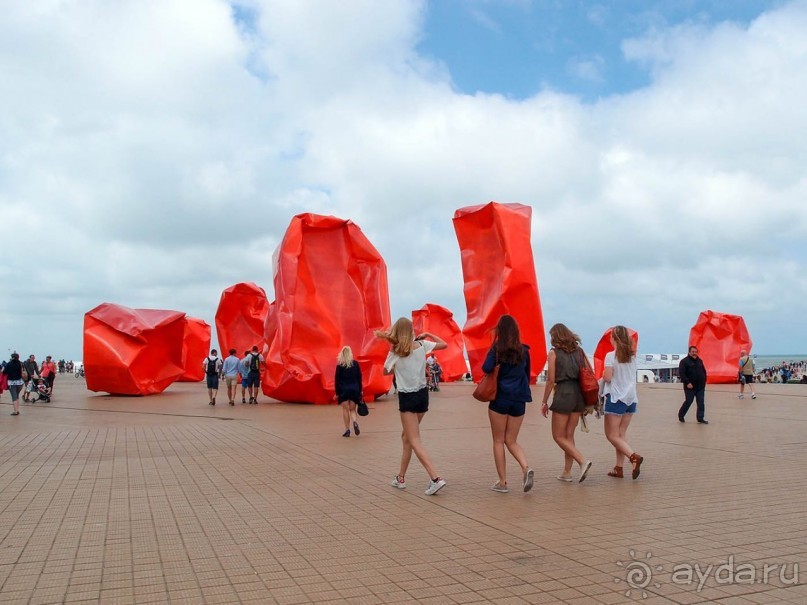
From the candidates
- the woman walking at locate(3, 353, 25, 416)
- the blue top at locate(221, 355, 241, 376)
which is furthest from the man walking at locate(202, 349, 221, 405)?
the woman walking at locate(3, 353, 25, 416)

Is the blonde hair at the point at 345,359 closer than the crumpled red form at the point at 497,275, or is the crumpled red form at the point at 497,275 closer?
the blonde hair at the point at 345,359

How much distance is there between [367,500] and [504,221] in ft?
62.8

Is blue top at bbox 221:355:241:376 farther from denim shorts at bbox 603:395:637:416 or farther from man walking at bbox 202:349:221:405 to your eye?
denim shorts at bbox 603:395:637:416

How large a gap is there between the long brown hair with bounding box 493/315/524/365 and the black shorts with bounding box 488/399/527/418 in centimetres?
37

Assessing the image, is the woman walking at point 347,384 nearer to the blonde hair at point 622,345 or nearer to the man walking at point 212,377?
the blonde hair at point 622,345

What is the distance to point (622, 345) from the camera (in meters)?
7.59

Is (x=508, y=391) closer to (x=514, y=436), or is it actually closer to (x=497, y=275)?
(x=514, y=436)

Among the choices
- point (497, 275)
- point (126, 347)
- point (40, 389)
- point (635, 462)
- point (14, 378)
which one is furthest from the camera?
point (497, 275)

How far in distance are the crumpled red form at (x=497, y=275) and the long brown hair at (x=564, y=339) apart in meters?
17.0

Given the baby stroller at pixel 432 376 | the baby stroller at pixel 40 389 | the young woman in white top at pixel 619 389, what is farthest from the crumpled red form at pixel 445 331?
the young woman in white top at pixel 619 389

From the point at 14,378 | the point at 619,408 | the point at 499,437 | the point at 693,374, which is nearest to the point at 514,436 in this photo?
the point at 499,437

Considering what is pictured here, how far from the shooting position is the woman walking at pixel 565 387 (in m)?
7.30

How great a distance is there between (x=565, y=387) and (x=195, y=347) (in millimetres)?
30793

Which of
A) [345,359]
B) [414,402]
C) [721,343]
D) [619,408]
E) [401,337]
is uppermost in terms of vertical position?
[721,343]
